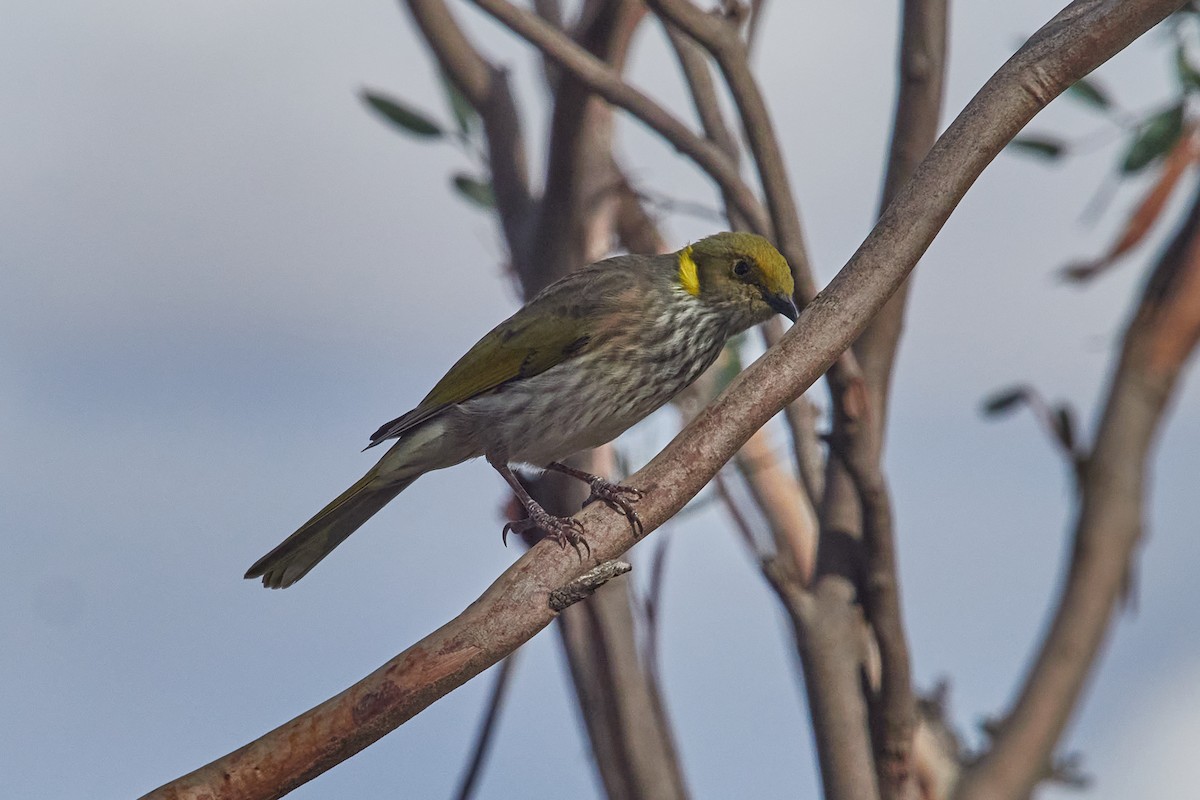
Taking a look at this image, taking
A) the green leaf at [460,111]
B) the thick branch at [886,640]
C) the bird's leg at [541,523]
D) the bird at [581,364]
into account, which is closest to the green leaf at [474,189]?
the green leaf at [460,111]

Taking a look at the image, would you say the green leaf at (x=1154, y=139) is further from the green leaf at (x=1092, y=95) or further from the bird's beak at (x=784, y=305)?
the bird's beak at (x=784, y=305)

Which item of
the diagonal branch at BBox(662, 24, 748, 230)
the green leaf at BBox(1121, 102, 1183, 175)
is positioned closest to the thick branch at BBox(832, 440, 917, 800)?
the diagonal branch at BBox(662, 24, 748, 230)

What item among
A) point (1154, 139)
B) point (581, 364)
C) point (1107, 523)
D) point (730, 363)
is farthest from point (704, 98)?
point (1107, 523)

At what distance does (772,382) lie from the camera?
2.94 m

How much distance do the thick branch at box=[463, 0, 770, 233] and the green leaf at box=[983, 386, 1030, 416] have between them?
4.94 feet

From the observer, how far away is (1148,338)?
5.58 meters

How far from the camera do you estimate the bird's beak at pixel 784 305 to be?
14.2 ft

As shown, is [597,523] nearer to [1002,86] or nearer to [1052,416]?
[1002,86]

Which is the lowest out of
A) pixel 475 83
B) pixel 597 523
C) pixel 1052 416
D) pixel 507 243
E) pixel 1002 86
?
pixel 597 523

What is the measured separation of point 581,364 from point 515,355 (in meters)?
0.23

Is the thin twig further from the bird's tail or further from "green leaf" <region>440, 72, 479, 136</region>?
"green leaf" <region>440, 72, 479, 136</region>

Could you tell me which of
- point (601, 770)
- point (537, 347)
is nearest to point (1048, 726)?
point (601, 770)

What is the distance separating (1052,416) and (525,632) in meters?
3.11

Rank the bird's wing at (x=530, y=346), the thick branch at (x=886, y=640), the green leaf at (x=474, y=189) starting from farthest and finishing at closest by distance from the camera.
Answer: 1. the green leaf at (x=474, y=189)
2. the bird's wing at (x=530, y=346)
3. the thick branch at (x=886, y=640)
